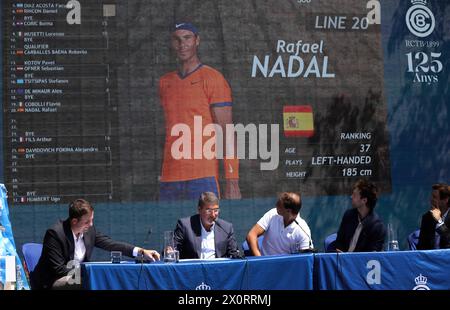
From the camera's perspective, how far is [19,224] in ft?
29.9

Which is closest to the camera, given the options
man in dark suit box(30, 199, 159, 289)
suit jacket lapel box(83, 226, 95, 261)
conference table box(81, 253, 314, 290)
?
conference table box(81, 253, 314, 290)

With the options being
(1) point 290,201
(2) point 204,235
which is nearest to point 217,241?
(2) point 204,235

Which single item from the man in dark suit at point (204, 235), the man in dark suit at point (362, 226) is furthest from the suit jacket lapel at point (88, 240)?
the man in dark suit at point (362, 226)

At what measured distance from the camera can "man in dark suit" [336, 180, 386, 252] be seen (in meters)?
7.27

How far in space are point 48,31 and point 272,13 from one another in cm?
282

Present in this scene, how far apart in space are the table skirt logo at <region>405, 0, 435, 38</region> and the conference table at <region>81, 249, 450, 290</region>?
440 cm

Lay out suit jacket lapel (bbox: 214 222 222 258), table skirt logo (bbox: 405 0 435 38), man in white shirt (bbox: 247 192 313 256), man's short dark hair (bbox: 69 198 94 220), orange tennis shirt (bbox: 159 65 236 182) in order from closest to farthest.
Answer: man's short dark hair (bbox: 69 198 94 220)
suit jacket lapel (bbox: 214 222 222 258)
man in white shirt (bbox: 247 192 313 256)
orange tennis shirt (bbox: 159 65 236 182)
table skirt logo (bbox: 405 0 435 38)

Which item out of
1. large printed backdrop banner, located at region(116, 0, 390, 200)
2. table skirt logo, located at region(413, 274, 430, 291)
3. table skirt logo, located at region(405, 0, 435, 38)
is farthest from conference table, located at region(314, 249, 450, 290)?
table skirt logo, located at region(405, 0, 435, 38)

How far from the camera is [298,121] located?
32.5ft

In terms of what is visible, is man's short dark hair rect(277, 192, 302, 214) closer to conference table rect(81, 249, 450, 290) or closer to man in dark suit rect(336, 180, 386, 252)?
man in dark suit rect(336, 180, 386, 252)

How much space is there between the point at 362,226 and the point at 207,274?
5.83 ft

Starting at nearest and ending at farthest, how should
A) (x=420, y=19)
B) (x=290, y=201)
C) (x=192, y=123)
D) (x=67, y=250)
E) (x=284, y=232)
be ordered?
Answer: 1. (x=67, y=250)
2. (x=290, y=201)
3. (x=284, y=232)
4. (x=192, y=123)
5. (x=420, y=19)

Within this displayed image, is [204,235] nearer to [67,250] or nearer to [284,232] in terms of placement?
[284,232]
